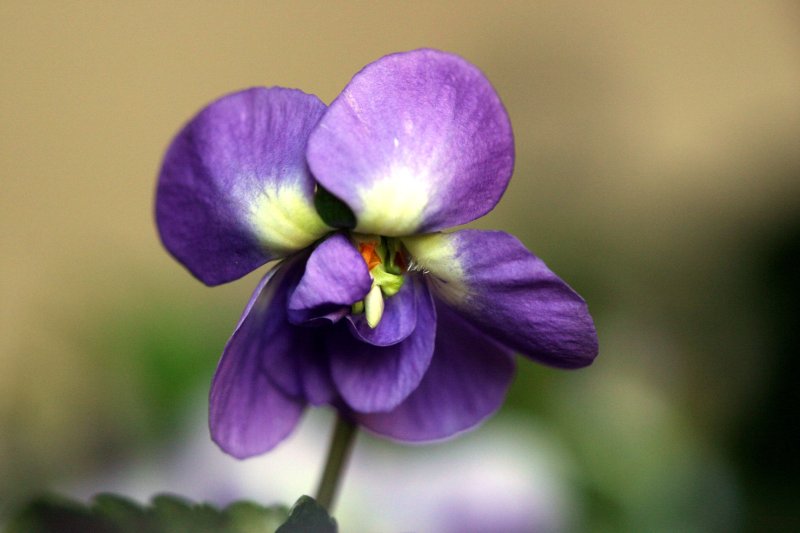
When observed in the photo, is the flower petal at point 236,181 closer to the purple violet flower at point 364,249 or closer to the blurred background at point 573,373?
the purple violet flower at point 364,249

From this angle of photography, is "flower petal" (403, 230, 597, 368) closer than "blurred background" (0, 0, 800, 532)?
Yes

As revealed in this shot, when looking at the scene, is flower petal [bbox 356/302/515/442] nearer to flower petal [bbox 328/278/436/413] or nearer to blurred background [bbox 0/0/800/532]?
flower petal [bbox 328/278/436/413]

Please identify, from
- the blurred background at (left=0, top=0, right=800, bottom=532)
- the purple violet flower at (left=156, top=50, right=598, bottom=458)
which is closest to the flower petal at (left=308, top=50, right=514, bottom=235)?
the purple violet flower at (left=156, top=50, right=598, bottom=458)

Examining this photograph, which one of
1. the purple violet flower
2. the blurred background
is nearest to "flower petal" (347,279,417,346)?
the purple violet flower

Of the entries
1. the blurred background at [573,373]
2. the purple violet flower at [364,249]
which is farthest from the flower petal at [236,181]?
the blurred background at [573,373]

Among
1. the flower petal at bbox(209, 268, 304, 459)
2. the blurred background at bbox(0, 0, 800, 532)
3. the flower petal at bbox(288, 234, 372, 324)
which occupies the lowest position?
the blurred background at bbox(0, 0, 800, 532)

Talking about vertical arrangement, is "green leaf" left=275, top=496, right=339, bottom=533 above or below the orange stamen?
below

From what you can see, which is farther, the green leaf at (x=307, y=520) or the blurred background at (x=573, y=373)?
the blurred background at (x=573, y=373)

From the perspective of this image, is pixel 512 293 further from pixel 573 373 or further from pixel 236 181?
pixel 573 373
